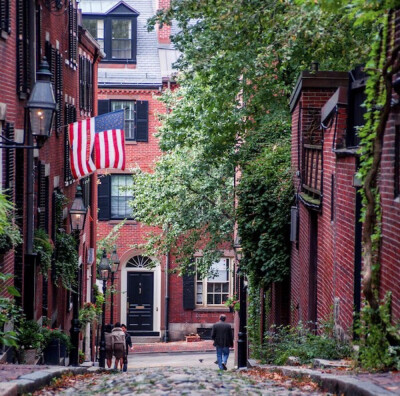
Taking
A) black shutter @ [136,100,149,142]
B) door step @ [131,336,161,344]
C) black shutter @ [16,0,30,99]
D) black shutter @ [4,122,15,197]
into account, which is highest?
black shutter @ [136,100,149,142]

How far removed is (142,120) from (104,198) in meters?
3.88

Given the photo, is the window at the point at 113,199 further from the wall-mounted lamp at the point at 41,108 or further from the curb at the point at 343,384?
the curb at the point at 343,384

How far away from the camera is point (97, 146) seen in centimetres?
2053

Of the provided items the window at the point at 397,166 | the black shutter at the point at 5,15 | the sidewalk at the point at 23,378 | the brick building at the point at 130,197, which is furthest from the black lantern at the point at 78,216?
the brick building at the point at 130,197

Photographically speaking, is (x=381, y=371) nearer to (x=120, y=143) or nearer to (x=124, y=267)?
(x=120, y=143)

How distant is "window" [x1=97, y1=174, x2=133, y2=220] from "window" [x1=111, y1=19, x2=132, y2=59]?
6.07 metres

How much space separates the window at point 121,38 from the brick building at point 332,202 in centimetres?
2405

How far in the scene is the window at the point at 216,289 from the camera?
39.4m

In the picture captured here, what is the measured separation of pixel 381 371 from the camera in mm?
9195

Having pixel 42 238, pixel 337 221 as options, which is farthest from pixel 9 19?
pixel 337 221

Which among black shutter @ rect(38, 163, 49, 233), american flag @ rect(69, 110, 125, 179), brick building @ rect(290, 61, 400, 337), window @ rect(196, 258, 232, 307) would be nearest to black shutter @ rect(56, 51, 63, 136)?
black shutter @ rect(38, 163, 49, 233)

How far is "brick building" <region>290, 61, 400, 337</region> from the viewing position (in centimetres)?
995

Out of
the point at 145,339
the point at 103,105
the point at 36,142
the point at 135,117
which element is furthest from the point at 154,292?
the point at 36,142

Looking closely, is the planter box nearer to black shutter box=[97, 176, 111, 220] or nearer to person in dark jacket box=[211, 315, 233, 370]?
black shutter box=[97, 176, 111, 220]
